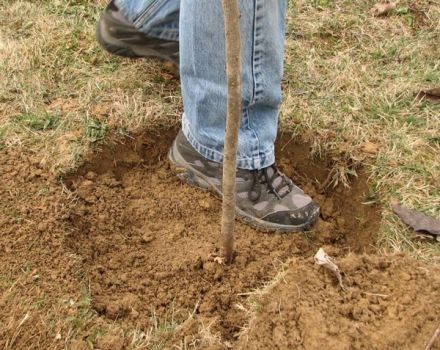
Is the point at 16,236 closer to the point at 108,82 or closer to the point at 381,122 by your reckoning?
the point at 108,82

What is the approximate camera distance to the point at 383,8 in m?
3.16

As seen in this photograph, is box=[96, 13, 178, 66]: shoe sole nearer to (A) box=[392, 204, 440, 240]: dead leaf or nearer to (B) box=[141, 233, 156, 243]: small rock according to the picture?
(B) box=[141, 233, 156, 243]: small rock

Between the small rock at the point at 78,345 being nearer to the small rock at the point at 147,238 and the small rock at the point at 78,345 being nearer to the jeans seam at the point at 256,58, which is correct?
the small rock at the point at 147,238

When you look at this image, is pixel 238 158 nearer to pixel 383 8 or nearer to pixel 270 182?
pixel 270 182

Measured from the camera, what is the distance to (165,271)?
2002mm

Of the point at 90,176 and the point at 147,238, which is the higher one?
the point at 90,176

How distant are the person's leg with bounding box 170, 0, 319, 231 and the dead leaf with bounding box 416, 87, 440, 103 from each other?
846mm

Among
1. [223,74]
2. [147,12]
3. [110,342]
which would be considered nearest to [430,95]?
[223,74]

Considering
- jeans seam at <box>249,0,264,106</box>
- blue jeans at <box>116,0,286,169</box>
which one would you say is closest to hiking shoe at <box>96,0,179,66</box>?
blue jeans at <box>116,0,286,169</box>

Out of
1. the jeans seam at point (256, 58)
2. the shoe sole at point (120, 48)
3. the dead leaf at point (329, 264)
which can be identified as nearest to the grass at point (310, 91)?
the shoe sole at point (120, 48)

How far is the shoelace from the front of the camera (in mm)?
2199

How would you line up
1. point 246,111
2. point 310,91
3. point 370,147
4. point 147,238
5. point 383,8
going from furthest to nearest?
point 383,8 → point 310,91 → point 370,147 → point 147,238 → point 246,111

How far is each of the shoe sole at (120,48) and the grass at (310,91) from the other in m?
0.12

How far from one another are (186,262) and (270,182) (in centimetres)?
48
